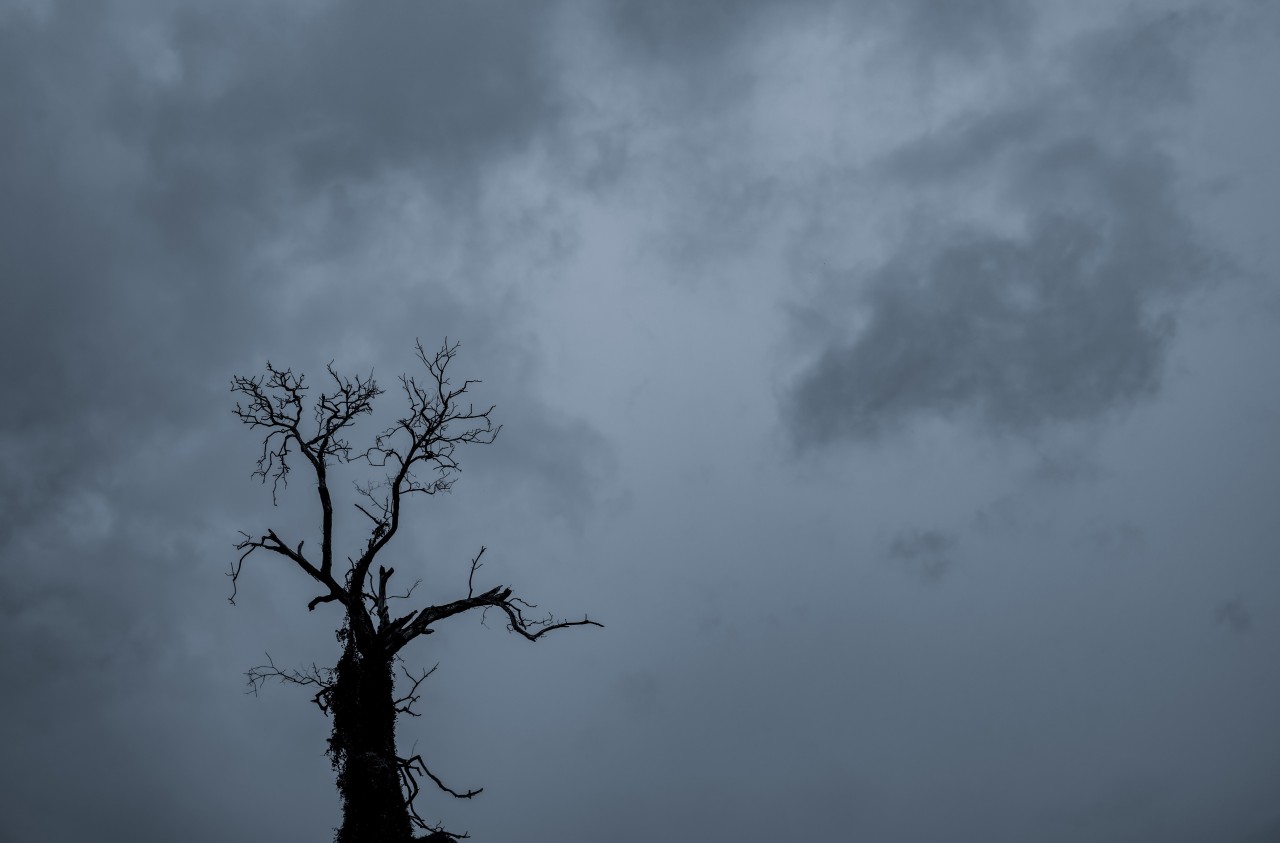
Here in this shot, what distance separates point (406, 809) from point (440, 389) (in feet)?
24.7

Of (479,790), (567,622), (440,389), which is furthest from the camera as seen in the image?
(440,389)

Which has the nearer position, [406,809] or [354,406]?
[406,809]

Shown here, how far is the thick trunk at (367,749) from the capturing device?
1731 centimetres

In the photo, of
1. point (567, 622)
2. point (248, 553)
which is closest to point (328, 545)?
point (248, 553)

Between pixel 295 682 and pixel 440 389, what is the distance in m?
5.87

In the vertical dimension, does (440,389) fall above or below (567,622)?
above

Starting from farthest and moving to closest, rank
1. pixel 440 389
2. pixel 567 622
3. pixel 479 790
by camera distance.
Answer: pixel 440 389 < pixel 567 622 < pixel 479 790

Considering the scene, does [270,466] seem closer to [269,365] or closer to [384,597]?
[269,365]

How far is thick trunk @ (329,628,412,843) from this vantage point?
682 inches

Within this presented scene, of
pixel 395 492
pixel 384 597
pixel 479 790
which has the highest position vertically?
pixel 395 492

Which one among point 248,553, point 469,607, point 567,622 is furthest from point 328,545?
point 567,622

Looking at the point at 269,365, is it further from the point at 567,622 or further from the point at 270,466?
the point at 567,622

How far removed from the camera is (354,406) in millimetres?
19562

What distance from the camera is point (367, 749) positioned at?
1781cm
